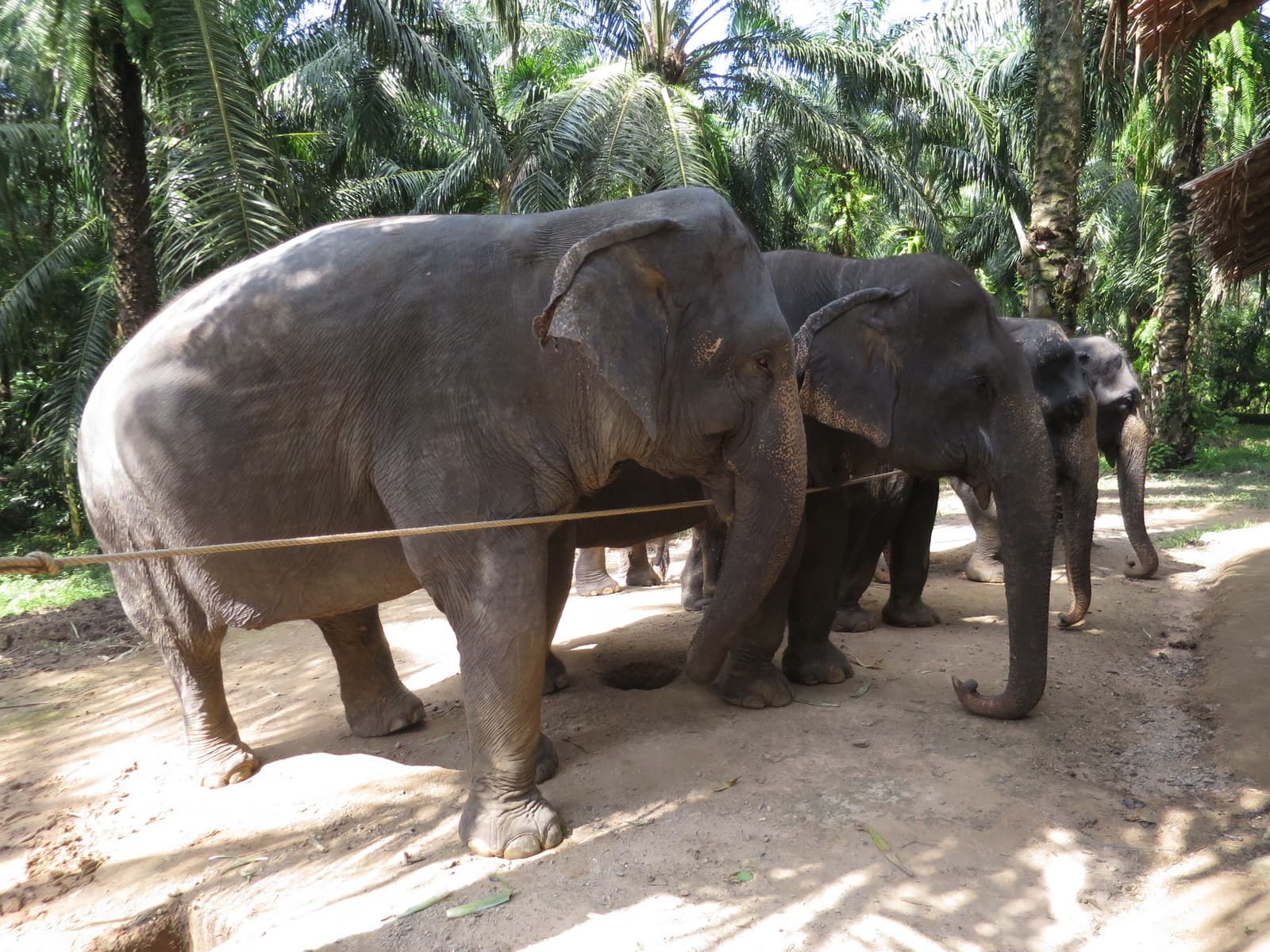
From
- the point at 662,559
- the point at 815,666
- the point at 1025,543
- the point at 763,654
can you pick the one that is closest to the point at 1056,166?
the point at 662,559

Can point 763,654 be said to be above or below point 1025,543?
below

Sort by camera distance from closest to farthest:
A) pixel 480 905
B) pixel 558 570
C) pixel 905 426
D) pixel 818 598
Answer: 1. pixel 480 905
2. pixel 558 570
3. pixel 905 426
4. pixel 818 598

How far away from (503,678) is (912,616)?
3776mm

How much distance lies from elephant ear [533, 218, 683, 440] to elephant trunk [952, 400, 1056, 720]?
1900 millimetres

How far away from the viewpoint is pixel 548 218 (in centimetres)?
382

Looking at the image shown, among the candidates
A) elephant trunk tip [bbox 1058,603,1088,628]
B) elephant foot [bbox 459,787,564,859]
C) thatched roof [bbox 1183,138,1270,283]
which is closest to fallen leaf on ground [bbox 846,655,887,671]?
elephant trunk tip [bbox 1058,603,1088,628]

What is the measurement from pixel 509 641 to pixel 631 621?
353 cm

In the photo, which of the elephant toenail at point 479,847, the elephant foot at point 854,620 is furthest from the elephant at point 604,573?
the elephant toenail at point 479,847

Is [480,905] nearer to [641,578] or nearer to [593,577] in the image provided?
[593,577]

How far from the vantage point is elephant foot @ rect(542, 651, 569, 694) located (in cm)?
539

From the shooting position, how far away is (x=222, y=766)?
4.49 m

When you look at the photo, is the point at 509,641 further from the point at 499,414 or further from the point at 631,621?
the point at 631,621

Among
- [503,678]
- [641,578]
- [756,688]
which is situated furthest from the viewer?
[641,578]

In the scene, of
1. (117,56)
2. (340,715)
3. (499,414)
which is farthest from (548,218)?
(117,56)
